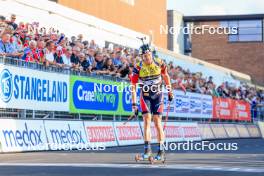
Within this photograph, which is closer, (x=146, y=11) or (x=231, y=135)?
(x=231, y=135)

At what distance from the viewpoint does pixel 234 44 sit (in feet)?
245

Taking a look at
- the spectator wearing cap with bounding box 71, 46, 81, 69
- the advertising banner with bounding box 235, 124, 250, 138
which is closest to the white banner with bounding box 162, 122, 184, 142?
the spectator wearing cap with bounding box 71, 46, 81, 69

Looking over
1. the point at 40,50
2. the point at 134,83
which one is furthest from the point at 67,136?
the point at 134,83

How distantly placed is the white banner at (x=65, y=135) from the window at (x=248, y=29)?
54.4 metres

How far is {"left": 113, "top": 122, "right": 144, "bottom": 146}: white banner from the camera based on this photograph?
936 inches

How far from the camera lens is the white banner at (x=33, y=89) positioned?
1770 centimetres

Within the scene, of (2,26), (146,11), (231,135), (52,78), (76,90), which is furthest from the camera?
(146,11)

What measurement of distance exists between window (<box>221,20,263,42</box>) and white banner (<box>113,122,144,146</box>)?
49789mm

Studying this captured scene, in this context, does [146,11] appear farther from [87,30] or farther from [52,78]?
[52,78]

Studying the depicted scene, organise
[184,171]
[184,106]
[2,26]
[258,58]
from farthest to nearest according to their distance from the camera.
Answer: [258,58] < [184,106] < [2,26] < [184,171]

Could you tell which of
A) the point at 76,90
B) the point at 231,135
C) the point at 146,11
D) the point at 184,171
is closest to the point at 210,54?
the point at 146,11

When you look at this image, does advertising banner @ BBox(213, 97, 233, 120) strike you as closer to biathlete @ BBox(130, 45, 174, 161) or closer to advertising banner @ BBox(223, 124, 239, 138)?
advertising banner @ BBox(223, 124, 239, 138)

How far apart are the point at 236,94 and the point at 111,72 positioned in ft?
66.1

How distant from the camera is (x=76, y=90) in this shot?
21062 mm
